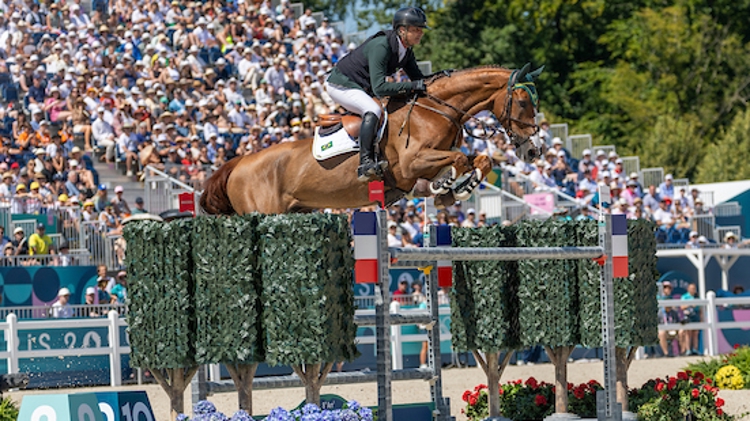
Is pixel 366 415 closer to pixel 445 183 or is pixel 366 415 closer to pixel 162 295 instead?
pixel 162 295

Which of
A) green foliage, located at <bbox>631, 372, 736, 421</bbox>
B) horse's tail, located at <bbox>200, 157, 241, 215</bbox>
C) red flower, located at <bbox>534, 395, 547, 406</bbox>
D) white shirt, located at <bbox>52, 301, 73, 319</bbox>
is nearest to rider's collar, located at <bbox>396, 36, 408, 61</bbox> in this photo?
horse's tail, located at <bbox>200, 157, 241, 215</bbox>

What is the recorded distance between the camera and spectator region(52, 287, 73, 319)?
1410 cm

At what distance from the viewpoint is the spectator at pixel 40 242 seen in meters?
15.0

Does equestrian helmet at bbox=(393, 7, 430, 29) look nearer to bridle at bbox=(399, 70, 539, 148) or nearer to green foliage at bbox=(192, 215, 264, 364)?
bridle at bbox=(399, 70, 539, 148)

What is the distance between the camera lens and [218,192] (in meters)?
10.2

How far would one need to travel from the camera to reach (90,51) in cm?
1995

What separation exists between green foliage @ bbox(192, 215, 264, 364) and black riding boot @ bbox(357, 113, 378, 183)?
2.33 m

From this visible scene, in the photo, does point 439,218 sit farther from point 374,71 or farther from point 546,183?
point 374,71

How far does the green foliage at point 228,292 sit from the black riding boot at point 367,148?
2.33 meters

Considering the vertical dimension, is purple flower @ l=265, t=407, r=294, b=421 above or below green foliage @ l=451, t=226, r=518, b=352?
below

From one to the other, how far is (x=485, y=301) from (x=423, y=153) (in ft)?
4.37

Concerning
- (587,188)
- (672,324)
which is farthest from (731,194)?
(672,324)

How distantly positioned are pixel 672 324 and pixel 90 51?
10823mm

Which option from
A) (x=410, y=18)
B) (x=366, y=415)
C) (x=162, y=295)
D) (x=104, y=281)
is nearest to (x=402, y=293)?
(x=104, y=281)
